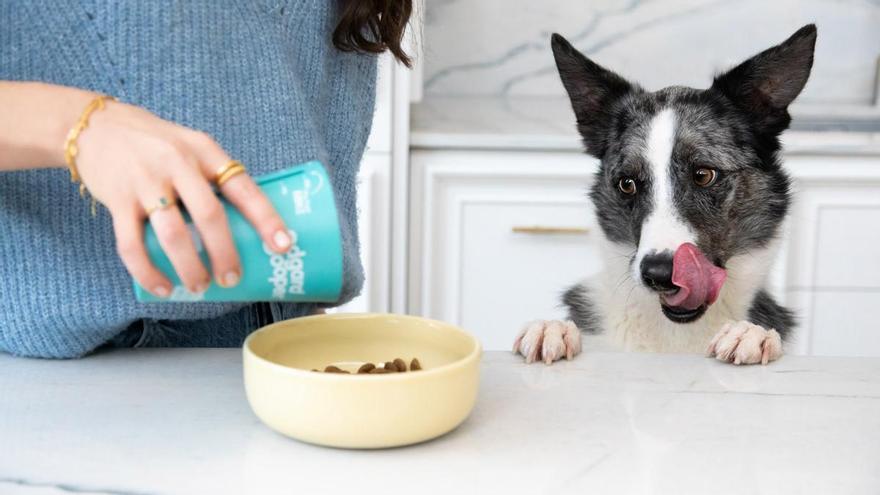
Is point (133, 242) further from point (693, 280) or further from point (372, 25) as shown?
point (693, 280)

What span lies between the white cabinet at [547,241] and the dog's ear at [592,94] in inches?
19.7

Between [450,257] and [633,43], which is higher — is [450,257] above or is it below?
below

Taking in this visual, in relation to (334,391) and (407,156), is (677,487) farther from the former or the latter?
(407,156)

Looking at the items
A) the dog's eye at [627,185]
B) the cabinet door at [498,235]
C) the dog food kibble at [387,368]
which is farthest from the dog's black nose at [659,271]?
the cabinet door at [498,235]

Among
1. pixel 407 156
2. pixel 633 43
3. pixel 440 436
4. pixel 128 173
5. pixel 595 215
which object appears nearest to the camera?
pixel 128 173

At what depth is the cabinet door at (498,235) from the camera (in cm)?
225

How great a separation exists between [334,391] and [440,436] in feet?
0.30

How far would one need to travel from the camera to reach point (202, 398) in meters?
0.72

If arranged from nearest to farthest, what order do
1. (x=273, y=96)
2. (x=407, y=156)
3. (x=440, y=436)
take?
(x=440, y=436) → (x=273, y=96) → (x=407, y=156)

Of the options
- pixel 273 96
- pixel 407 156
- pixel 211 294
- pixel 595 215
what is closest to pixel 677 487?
pixel 211 294

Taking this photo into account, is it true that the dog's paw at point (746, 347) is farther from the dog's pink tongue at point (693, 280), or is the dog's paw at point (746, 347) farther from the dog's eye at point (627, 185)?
the dog's eye at point (627, 185)

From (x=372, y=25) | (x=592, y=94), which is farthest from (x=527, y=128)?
(x=372, y=25)

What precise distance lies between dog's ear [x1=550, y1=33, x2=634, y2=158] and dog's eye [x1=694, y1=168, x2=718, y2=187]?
0.70 feet

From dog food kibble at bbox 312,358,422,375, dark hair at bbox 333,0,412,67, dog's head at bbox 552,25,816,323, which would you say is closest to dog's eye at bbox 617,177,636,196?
dog's head at bbox 552,25,816,323
